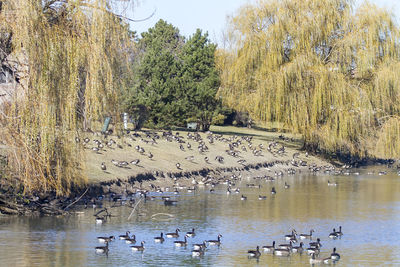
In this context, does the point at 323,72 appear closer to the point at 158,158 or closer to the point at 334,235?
the point at 158,158

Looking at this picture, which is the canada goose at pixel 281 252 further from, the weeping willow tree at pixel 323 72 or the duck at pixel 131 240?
the weeping willow tree at pixel 323 72

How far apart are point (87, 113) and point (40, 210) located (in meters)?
4.04

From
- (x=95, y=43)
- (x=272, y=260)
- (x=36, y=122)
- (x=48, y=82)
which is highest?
(x=95, y=43)

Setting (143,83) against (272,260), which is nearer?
(272,260)

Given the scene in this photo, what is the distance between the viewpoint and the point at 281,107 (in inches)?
1747

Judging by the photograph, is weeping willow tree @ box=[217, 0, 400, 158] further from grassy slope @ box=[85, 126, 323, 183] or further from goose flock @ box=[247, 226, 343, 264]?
goose flock @ box=[247, 226, 343, 264]

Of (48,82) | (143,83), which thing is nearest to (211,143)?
(143,83)

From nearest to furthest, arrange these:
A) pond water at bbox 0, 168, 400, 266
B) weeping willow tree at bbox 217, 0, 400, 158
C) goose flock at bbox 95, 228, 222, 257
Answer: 1. pond water at bbox 0, 168, 400, 266
2. goose flock at bbox 95, 228, 222, 257
3. weeping willow tree at bbox 217, 0, 400, 158

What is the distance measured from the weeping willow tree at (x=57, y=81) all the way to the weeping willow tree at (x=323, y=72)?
25.3 metres

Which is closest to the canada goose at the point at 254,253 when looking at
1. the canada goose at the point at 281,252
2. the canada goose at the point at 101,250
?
the canada goose at the point at 281,252

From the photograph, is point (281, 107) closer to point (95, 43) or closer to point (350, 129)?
point (350, 129)

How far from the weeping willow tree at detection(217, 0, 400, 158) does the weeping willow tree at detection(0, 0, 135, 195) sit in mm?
25255

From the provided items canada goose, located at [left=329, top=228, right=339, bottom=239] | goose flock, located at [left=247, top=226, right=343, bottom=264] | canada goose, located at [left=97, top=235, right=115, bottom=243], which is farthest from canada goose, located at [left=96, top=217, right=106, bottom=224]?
canada goose, located at [left=329, top=228, right=339, bottom=239]

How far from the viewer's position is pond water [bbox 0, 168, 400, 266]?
16.5m
